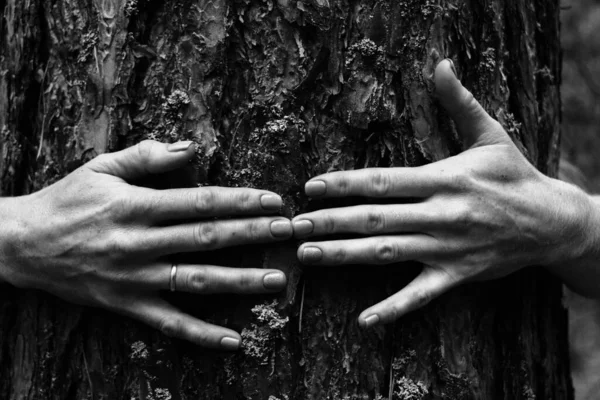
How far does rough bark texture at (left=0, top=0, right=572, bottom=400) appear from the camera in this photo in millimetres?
1494

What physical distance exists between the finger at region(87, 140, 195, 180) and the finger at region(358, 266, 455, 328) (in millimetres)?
583

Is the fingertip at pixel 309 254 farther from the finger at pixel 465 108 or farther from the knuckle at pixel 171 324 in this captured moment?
the finger at pixel 465 108

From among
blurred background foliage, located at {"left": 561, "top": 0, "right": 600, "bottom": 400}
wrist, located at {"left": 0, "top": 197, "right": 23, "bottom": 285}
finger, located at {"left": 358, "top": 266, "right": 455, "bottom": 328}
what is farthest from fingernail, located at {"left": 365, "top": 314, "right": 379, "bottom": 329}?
blurred background foliage, located at {"left": 561, "top": 0, "right": 600, "bottom": 400}

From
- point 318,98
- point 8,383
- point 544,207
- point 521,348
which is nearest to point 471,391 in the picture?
point 521,348

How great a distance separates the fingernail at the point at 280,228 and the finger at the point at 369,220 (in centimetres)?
2

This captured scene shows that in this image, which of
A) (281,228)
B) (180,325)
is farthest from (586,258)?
(180,325)

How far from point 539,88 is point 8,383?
6.00ft

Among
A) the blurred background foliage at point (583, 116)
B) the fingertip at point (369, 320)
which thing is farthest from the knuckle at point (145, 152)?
the blurred background foliage at point (583, 116)

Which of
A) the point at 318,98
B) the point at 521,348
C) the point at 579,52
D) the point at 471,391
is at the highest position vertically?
the point at 579,52

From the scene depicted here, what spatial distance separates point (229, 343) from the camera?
1.46 m

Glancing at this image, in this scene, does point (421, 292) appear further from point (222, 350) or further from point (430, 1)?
point (430, 1)

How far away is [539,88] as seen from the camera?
188cm

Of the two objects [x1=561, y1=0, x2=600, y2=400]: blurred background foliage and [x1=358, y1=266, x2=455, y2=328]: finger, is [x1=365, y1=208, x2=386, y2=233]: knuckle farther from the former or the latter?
[x1=561, y1=0, x2=600, y2=400]: blurred background foliage

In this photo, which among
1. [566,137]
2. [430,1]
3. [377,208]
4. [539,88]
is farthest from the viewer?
[566,137]
